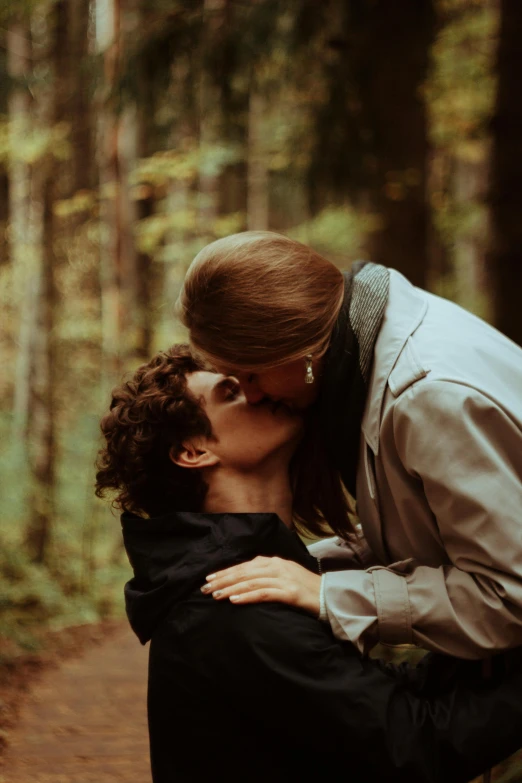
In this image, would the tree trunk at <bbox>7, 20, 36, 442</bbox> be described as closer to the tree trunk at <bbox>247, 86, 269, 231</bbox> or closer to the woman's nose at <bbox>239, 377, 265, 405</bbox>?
the tree trunk at <bbox>247, 86, 269, 231</bbox>

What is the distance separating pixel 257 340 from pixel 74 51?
12.2 m

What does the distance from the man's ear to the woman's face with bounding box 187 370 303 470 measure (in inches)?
0.9

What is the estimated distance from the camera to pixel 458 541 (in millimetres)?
2361

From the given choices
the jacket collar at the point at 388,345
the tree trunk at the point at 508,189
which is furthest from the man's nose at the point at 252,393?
the tree trunk at the point at 508,189

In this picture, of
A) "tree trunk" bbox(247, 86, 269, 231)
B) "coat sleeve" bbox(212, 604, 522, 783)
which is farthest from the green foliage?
"coat sleeve" bbox(212, 604, 522, 783)

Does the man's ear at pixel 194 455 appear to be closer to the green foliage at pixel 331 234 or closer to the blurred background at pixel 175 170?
the blurred background at pixel 175 170

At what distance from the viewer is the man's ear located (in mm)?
2734

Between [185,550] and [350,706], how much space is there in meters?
0.64

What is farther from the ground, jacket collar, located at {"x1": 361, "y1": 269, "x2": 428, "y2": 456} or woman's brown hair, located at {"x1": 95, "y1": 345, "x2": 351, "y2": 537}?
jacket collar, located at {"x1": 361, "y1": 269, "x2": 428, "y2": 456}

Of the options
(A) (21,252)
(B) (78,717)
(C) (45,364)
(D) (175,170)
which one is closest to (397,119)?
(D) (175,170)

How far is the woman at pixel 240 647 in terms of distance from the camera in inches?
90.7

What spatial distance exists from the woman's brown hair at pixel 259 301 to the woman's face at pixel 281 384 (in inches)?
2.2

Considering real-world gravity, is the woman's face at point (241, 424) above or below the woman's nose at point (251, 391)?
below

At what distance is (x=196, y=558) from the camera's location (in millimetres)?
2525
